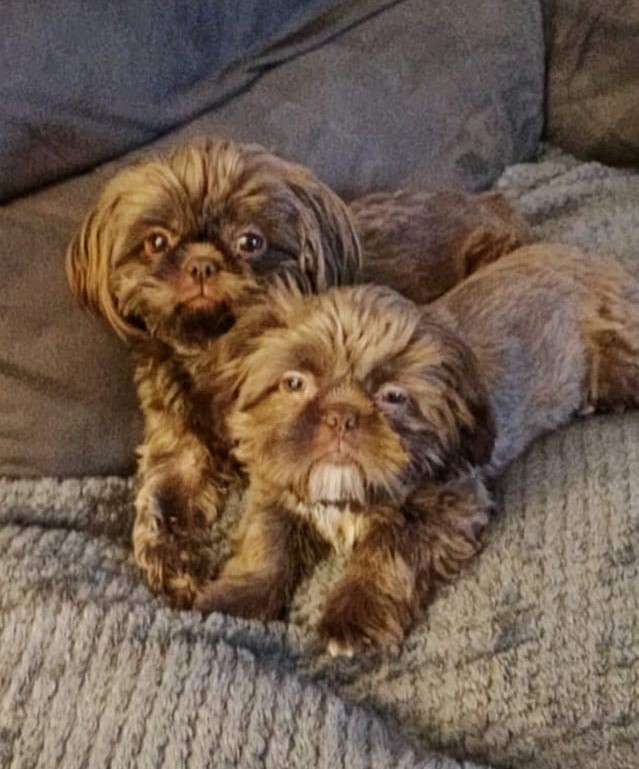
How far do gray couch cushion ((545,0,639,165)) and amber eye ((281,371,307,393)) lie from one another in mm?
1028

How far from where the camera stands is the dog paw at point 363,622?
1.31 m

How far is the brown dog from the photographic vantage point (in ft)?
4.61

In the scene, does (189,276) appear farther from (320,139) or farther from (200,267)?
(320,139)

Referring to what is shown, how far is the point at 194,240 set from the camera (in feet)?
4.65

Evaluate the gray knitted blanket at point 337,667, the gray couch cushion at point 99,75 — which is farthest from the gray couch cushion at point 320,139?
the gray knitted blanket at point 337,667

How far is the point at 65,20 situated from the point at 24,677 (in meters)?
0.80

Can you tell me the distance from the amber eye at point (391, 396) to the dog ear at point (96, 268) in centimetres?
32

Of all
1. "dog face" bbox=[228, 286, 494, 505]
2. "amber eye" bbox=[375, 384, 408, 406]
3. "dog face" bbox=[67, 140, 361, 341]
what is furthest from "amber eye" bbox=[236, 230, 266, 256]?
"amber eye" bbox=[375, 384, 408, 406]

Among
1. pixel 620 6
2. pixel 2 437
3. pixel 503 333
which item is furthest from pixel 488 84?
pixel 2 437

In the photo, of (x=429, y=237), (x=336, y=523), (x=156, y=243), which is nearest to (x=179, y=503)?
(x=336, y=523)

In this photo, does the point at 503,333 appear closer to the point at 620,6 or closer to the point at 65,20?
the point at 65,20

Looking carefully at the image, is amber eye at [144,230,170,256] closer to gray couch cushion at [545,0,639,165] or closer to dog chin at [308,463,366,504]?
dog chin at [308,463,366,504]

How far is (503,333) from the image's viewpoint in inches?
61.4

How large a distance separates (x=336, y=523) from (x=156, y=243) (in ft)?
1.19
